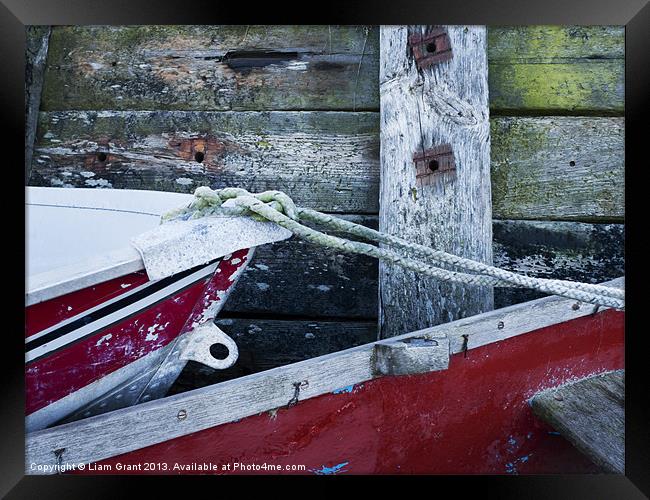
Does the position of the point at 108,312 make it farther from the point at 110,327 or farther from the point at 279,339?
the point at 279,339

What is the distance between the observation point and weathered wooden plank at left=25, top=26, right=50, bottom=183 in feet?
5.36

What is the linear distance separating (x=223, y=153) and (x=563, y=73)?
1.02 metres

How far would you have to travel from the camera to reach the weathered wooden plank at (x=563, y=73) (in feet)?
5.36

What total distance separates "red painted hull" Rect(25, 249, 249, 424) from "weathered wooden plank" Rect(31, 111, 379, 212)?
498 millimetres

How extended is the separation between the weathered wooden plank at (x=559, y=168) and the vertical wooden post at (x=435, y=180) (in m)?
0.13

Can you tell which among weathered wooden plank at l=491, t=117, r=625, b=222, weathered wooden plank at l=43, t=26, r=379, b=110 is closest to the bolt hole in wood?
weathered wooden plank at l=43, t=26, r=379, b=110

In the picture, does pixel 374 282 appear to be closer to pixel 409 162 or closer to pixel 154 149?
pixel 409 162

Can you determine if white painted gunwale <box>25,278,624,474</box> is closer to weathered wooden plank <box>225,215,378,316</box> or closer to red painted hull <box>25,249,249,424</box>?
red painted hull <box>25,249,249,424</box>

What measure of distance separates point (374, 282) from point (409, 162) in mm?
360
